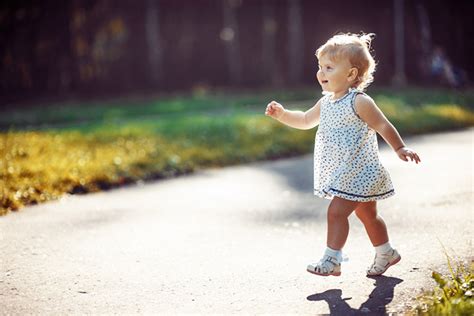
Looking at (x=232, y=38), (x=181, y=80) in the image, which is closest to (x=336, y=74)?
(x=181, y=80)

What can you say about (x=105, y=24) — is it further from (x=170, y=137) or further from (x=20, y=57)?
(x=170, y=137)

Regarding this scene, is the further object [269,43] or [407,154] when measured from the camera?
[269,43]

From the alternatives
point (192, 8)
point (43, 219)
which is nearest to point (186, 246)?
point (43, 219)

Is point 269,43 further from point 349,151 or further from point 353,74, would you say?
point 349,151

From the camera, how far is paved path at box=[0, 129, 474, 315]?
3363 millimetres

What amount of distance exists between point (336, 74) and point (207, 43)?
38.5 ft

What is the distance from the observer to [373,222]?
3709 millimetres

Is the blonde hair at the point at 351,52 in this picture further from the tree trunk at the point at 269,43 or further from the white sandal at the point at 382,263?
the tree trunk at the point at 269,43

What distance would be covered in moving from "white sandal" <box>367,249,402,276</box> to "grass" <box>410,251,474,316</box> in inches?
11.9

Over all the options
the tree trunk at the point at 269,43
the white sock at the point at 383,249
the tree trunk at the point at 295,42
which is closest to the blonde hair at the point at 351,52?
the white sock at the point at 383,249

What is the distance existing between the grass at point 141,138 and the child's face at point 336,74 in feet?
9.56

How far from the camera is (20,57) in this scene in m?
12.7

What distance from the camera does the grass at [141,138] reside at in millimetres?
6246

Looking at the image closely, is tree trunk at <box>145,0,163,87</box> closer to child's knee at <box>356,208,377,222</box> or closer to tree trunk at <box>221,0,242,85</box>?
tree trunk at <box>221,0,242,85</box>
